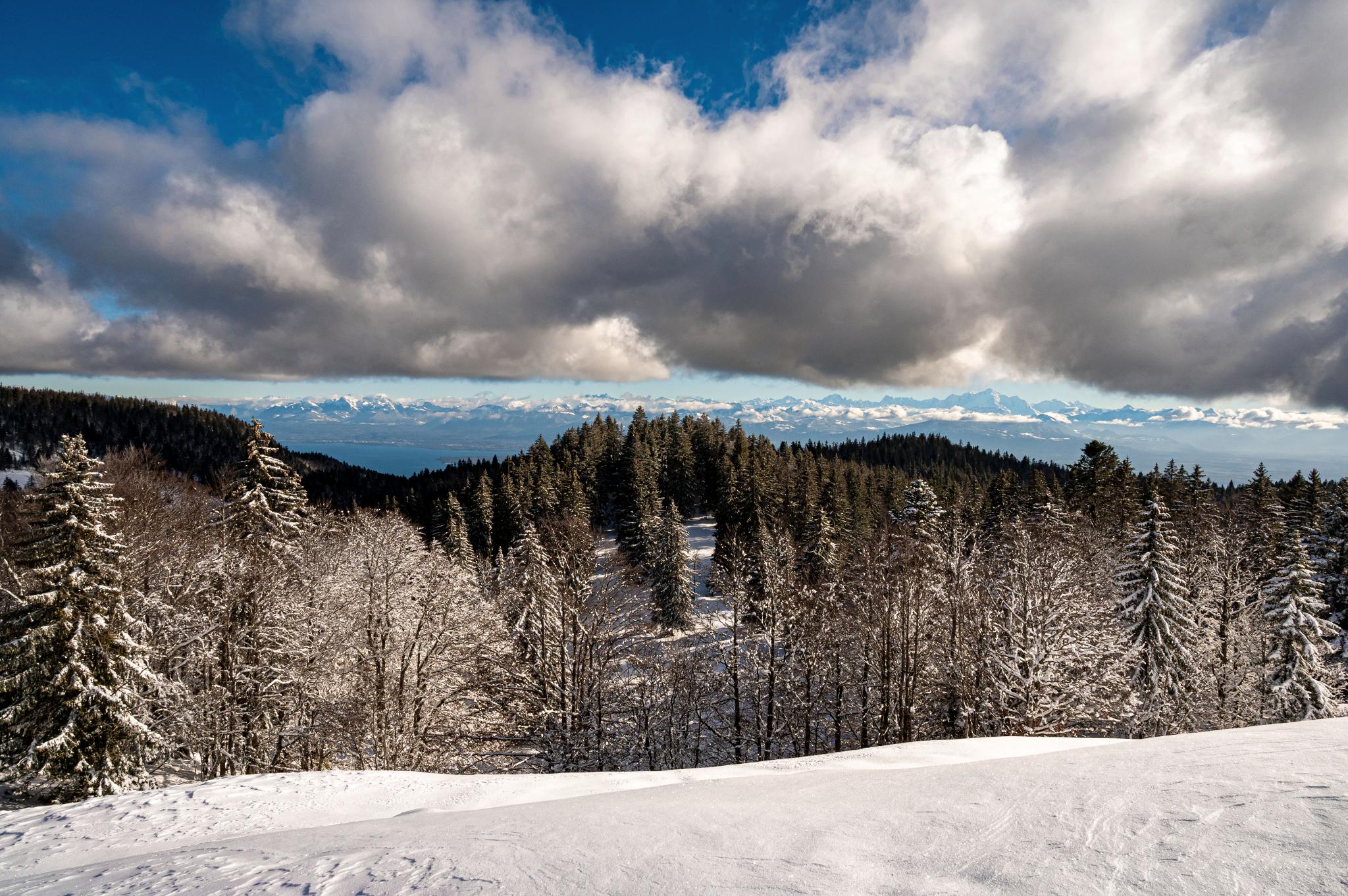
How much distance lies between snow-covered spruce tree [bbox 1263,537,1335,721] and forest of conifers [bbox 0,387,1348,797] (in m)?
0.13

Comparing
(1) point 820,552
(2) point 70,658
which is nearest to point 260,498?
(2) point 70,658

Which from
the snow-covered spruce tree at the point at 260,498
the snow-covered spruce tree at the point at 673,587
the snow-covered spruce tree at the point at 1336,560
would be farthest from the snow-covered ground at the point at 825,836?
the snow-covered spruce tree at the point at 1336,560

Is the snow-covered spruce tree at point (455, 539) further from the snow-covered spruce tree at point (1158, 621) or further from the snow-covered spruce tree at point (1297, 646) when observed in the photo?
the snow-covered spruce tree at point (1297, 646)

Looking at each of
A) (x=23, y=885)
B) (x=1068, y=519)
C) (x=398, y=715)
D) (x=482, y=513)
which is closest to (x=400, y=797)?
(x=23, y=885)

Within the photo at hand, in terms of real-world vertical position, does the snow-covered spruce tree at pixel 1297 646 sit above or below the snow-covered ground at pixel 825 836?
below

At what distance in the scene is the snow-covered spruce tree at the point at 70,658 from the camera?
16172mm

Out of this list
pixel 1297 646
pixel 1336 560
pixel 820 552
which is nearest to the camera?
pixel 1297 646

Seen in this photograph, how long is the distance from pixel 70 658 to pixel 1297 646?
46.9 metres

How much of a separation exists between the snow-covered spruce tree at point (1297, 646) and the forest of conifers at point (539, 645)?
13 centimetres

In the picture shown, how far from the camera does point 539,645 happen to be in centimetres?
2534

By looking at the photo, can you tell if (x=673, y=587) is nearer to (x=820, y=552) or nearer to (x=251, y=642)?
(x=820, y=552)

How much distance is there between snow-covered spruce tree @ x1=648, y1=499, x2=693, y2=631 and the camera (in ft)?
153

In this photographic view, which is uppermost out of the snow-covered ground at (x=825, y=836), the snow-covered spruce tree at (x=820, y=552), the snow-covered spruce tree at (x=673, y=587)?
the snow-covered ground at (x=825, y=836)

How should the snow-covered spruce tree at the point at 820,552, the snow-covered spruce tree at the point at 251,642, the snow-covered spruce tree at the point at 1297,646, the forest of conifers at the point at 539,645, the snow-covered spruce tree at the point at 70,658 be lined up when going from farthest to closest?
1. the snow-covered spruce tree at the point at 820,552
2. the snow-covered spruce tree at the point at 1297,646
3. the snow-covered spruce tree at the point at 251,642
4. the forest of conifers at the point at 539,645
5. the snow-covered spruce tree at the point at 70,658
